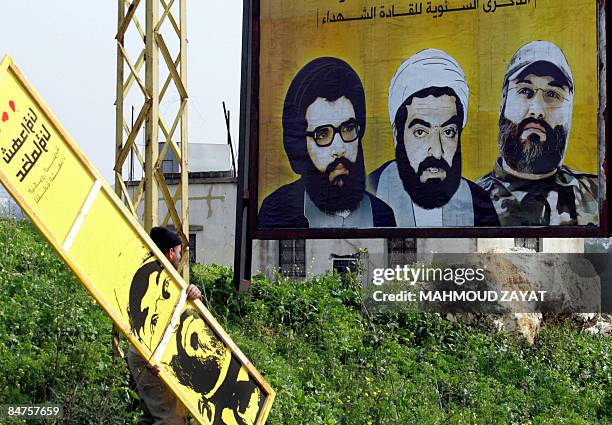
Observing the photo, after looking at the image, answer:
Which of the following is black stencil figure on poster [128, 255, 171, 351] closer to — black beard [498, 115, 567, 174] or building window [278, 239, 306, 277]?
black beard [498, 115, 567, 174]

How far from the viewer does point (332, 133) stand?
12.0 meters

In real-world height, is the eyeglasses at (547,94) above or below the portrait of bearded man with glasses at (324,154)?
above

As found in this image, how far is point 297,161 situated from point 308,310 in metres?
2.09

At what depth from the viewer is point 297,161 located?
39.5 feet

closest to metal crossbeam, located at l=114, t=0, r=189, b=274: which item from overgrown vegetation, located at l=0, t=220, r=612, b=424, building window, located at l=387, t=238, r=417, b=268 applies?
overgrown vegetation, located at l=0, t=220, r=612, b=424

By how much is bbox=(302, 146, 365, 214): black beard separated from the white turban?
2.77 ft

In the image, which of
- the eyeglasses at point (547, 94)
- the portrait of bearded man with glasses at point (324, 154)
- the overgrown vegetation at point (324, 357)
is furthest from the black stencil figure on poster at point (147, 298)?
the eyeglasses at point (547, 94)

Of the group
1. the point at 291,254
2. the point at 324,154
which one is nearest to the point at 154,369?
the point at 324,154

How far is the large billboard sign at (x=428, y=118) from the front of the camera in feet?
36.9

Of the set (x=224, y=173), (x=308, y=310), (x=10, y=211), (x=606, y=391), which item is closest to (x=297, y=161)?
(x=308, y=310)

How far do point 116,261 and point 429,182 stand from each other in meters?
6.49

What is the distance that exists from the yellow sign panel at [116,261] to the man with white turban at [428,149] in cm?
520

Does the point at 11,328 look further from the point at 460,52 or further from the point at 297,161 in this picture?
the point at 460,52

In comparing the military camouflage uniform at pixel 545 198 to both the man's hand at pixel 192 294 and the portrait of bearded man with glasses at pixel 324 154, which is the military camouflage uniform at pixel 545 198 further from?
the man's hand at pixel 192 294
